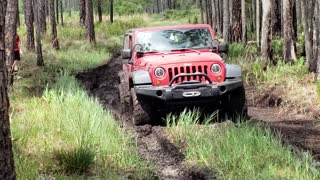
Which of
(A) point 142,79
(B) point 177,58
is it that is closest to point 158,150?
(A) point 142,79

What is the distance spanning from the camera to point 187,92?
8430mm

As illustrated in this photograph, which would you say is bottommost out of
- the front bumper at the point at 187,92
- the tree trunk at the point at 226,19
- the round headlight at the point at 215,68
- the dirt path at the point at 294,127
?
the dirt path at the point at 294,127

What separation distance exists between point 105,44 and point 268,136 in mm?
22971

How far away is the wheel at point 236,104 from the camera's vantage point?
877 cm

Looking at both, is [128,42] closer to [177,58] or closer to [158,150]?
[177,58]

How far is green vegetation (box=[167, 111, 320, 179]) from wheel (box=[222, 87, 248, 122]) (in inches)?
62.7

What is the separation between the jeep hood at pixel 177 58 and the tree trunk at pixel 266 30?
4815 millimetres

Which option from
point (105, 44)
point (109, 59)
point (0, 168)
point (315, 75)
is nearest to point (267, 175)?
point (0, 168)

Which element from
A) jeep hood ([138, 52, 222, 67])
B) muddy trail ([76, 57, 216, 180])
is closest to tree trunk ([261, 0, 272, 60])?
muddy trail ([76, 57, 216, 180])

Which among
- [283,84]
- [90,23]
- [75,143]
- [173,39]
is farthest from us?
[90,23]

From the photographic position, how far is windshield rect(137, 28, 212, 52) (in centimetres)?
955

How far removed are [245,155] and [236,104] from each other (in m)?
3.04

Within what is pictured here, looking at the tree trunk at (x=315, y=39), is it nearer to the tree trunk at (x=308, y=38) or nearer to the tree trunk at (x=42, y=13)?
the tree trunk at (x=308, y=38)

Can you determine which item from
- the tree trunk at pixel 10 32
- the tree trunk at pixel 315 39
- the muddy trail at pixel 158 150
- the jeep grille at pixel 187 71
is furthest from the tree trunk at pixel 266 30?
the tree trunk at pixel 10 32
